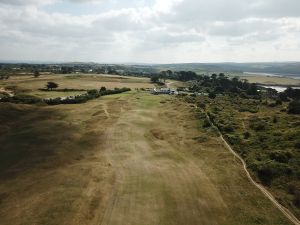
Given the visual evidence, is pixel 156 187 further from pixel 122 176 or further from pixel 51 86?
pixel 51 86

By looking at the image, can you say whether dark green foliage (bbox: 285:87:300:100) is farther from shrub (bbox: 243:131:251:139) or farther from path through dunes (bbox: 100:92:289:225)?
shrub (bbox: 243:131:251:139)

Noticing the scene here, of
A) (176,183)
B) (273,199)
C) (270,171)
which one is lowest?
(176,183)

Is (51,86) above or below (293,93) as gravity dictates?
above

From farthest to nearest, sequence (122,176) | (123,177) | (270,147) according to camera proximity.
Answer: (270,147)
(122,176)
(123,177)

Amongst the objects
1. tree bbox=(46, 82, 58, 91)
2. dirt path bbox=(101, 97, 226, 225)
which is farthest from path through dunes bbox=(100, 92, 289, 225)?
tree bbox=(46, 82, 58, 91)

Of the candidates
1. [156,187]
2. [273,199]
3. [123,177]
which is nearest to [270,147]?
[273,199]

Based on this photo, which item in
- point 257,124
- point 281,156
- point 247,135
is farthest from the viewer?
point 257,124

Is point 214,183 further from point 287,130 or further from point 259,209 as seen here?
point 287,130

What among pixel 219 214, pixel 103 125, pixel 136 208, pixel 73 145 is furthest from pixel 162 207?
pixel 103 125
